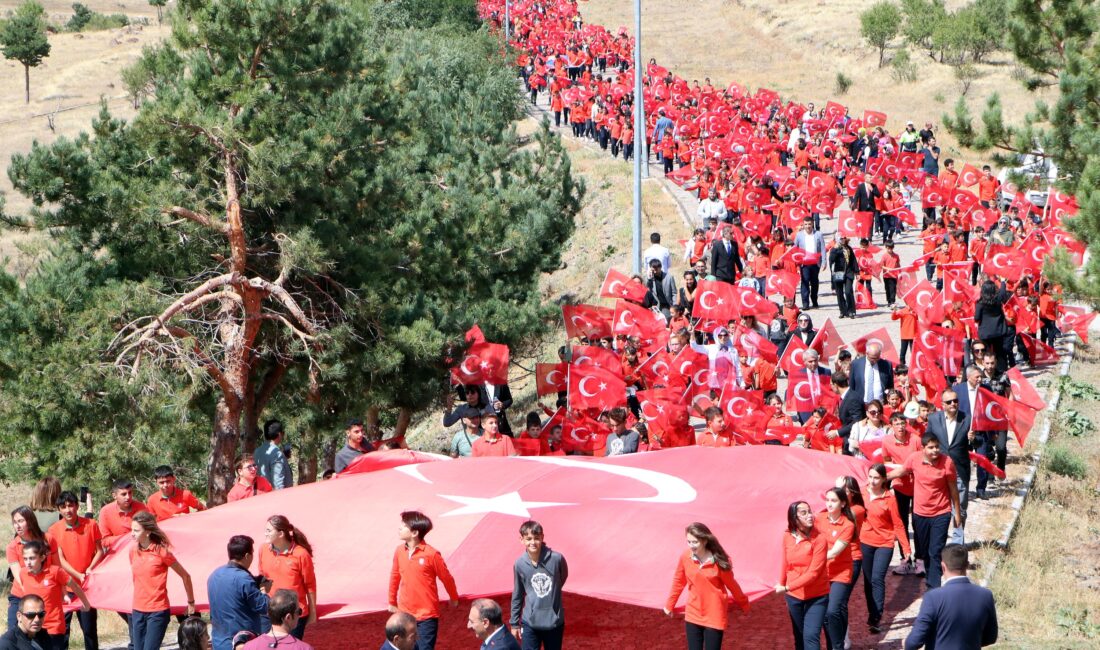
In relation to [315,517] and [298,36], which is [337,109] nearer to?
[298,36]

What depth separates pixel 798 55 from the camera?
2835 inches

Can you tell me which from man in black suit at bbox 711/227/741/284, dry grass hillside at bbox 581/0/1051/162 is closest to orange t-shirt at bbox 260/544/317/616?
man in black suit at bbox 711/227/741/284

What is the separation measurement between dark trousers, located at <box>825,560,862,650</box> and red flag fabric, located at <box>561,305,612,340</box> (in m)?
8.65

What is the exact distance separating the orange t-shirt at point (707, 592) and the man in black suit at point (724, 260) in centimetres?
1258

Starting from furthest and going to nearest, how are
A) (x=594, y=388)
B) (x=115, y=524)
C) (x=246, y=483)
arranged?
1. (x=594, y=388)
2. (x=246, y=483)
3. (x=115, y=524)

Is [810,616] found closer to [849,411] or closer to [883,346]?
[849,411]

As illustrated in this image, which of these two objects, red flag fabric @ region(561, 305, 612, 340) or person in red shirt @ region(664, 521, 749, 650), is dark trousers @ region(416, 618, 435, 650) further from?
red flag fabric @ region(561, 305, 612, 340)

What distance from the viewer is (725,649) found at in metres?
11.2

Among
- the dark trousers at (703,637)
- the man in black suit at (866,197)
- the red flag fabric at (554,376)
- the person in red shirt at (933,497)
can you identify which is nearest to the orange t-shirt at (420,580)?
the dark trousers at (703,637)

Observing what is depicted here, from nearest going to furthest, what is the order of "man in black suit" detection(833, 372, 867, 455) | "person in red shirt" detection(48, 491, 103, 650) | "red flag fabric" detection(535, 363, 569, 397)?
"person in red shirt" detection(48, 491, 103, 650) < "man in black suit" detection(833, 372, 867, 455) < "red flag fabric" detection(535, 363, 569, 397)

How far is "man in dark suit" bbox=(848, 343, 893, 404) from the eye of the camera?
14859 mm

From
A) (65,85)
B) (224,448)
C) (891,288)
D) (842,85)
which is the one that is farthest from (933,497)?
(65,85)

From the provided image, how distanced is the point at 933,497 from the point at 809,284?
1213 cm

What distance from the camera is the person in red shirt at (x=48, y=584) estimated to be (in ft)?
33.4
